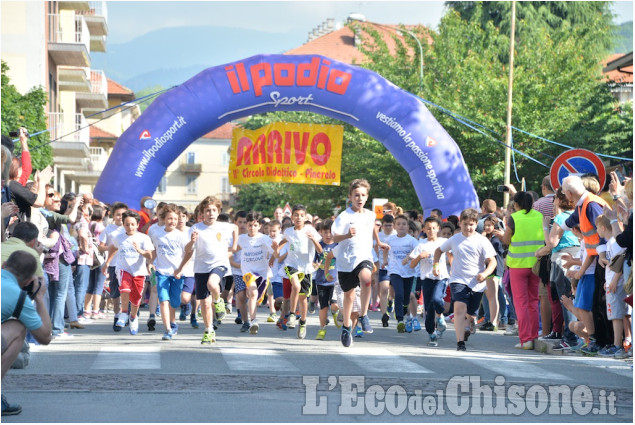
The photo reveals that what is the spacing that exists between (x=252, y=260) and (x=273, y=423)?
31.2 ft

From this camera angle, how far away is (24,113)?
25297mm

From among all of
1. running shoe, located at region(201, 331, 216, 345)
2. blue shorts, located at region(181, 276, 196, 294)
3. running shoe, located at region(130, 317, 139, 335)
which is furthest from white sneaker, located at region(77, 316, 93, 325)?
running shoe, located at region(201, 331, 216, 345)

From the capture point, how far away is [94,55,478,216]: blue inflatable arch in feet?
75.0

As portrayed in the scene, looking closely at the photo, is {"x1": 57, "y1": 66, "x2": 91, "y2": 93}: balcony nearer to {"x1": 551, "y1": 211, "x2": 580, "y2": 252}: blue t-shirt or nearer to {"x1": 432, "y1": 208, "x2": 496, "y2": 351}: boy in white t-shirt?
{"x1": 432, "y1": 208, "x2": 496, "y2": 351}: boy in white t-shirt

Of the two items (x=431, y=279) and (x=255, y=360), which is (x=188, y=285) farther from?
(x=255, y=360)

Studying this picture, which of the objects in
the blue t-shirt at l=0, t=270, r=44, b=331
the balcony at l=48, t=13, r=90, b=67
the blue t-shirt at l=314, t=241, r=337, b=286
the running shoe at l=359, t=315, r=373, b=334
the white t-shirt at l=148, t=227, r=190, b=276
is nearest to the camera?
the blue t-shirt at l=0, t=270, r=44, b=331

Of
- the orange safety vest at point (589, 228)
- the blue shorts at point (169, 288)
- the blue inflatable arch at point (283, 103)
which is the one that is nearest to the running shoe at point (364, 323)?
the blue shorts at point (169, 288)

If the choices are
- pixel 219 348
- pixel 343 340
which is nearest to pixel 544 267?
pixel 343 340

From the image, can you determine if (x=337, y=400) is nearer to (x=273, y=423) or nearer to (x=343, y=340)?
(x=273, y=423)

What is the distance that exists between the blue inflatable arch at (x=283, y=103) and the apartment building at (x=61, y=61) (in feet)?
19.5

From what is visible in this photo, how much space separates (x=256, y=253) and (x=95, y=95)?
36237mm

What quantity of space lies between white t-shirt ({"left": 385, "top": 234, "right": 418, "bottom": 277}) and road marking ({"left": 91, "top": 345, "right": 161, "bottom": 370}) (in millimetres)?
5027

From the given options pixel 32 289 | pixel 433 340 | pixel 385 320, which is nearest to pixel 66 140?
pixel 385 320

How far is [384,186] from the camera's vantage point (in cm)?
3684
